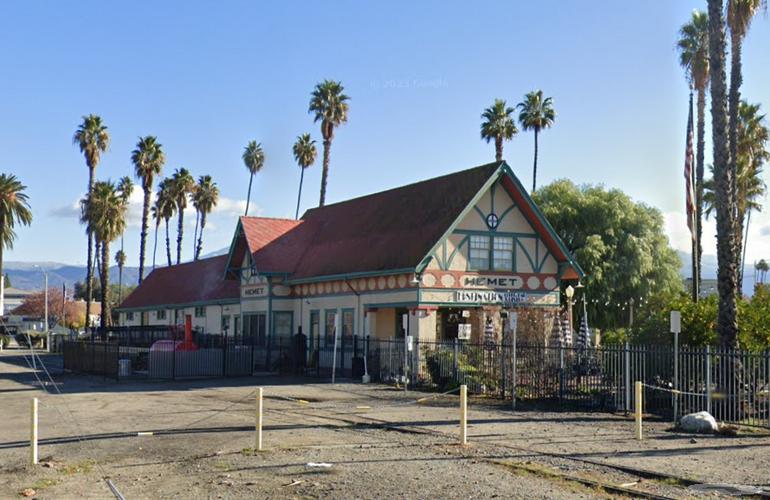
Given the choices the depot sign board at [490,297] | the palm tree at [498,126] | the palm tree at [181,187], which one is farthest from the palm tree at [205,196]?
the depot sign board at [490,297]

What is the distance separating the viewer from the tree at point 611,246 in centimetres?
4872

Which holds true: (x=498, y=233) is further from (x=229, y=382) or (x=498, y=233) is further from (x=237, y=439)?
(x=237, y=439)

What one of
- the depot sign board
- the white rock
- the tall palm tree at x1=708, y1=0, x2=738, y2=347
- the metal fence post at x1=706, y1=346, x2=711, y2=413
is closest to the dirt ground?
the white rock

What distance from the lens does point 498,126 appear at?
211 feet

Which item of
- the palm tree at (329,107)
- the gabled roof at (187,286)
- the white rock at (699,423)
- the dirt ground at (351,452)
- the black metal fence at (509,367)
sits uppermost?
the palm tree at (329,107)

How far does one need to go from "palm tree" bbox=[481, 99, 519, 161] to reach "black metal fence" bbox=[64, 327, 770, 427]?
1210 inches

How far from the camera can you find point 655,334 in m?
25.2

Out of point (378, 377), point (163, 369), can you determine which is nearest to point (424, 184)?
point (378, 377)

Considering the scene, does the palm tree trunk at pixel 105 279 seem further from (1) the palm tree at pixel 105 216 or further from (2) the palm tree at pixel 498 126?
(2) the palm tree at pixel 498 126

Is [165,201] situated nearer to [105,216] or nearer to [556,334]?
[105,216]

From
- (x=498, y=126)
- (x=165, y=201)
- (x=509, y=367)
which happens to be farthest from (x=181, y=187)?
(x=509, y=367)

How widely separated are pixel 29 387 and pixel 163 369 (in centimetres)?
481

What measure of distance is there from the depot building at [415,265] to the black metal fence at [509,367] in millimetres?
1753

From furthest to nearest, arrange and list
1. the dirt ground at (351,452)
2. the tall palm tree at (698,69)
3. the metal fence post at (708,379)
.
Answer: the tall palm tree at (698,69), the metal fence post at (708,379), the dirt ground at (351,452)
